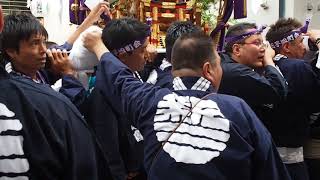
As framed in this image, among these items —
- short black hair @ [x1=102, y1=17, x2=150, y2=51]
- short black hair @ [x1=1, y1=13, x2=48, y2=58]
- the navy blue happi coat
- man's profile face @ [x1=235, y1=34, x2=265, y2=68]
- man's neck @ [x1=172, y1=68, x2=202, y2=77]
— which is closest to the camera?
the navy blue happi coat

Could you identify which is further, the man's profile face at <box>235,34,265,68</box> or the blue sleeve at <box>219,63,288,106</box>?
the man's profile face at <box>235,34,265,68</box>

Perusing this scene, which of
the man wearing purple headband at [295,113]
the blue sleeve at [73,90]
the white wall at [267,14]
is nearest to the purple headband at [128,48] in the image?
the blue sleeve at [73,90]

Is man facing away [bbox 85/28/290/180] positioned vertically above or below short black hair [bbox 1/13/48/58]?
below

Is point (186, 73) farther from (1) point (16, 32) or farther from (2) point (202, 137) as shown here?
(1) point (16, 32)

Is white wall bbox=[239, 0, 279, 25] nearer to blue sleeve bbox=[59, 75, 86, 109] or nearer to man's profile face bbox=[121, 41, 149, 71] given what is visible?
man's profile face bbox=[121, 41, 149, 71]

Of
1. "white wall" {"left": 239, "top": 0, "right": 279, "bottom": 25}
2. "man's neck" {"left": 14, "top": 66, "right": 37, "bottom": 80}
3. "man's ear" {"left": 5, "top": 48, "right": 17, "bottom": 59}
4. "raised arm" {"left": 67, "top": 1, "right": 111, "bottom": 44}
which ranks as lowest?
"man's neck" {"left": 14, "top": 66, "right": 37, "bottom": 80}

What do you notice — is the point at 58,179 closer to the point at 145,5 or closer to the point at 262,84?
the point at 262,84

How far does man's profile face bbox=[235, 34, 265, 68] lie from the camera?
2.64 metres

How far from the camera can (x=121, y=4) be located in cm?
345

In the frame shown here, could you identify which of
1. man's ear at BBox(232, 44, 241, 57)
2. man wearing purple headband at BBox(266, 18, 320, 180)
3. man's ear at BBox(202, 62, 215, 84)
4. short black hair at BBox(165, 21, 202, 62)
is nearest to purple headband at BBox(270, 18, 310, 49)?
man wearing purple headband at BBox(266, 18, 320, 180)

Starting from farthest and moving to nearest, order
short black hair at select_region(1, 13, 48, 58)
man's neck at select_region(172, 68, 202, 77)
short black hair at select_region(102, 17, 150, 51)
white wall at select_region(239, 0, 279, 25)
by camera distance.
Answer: white wall at select_region(239, 0, 279, 25) < short black hair at select_region(102, 17, 150, 51) < short black hair at select_region(1, 13, 48, 58) < man's neck at select_region(172, 68, 202, 77)

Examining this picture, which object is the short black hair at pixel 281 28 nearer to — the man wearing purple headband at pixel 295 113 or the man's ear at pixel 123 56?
the man wearing purple headband at pixel 295 113

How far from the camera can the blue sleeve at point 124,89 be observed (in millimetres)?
1745

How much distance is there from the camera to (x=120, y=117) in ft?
6.77
